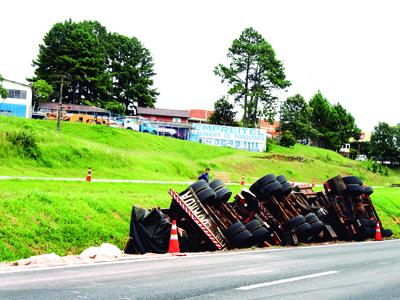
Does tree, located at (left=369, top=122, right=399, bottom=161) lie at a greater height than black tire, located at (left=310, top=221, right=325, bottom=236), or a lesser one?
greater

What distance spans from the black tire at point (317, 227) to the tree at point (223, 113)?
74.4 metres

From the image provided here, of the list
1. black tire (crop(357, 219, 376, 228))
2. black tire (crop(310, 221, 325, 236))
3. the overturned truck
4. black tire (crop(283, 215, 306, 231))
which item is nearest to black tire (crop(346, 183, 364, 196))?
the overturned truck

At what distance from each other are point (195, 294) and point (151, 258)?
13.2 ft

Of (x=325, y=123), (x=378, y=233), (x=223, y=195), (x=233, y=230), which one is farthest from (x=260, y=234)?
(x=325, y=123)

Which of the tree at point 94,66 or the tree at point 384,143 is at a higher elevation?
the tree at point 94,66

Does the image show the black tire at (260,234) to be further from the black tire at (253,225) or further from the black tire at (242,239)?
the black tire at (242,239)

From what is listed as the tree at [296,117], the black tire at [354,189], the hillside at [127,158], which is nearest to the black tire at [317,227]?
the black tire at [354,189]

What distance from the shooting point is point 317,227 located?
17.4 meters

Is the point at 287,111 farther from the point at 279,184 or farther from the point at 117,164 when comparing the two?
the point at 279,184

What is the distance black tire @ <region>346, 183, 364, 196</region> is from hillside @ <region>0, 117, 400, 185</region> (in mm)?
19880

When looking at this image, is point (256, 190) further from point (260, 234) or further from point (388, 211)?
point (388, 211)

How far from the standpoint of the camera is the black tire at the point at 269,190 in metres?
16.8

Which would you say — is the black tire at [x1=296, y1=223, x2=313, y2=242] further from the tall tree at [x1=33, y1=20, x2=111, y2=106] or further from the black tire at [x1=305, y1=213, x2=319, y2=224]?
the tall tree at [x1=33, y1=20, x2=111, y2=106]

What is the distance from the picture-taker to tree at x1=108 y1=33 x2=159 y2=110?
94812mm
